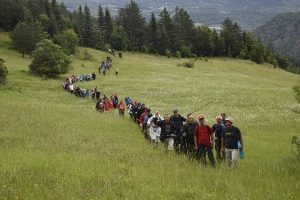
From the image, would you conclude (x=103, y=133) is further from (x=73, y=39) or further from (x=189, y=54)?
(x=189, y=54)

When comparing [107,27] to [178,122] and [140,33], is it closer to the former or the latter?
[140,33]

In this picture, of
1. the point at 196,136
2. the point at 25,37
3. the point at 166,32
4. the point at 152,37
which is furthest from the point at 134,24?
the point at 196,136

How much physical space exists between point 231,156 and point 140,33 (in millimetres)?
109501

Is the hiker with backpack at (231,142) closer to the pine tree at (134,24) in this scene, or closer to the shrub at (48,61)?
the shrub at (48,61)

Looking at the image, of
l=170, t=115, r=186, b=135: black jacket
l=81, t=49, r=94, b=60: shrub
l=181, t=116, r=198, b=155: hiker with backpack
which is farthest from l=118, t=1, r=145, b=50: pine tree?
l=181, t=116, r=198, b=155: hiker with backpack

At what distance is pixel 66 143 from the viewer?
18.8 meters

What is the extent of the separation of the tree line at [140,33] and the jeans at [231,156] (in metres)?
80.4

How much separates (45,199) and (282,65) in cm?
13881

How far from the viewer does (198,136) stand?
640 inches

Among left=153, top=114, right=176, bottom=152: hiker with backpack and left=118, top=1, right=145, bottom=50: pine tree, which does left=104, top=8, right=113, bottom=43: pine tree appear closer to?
left=118, top=1, right=145, bottom=50: pine tree

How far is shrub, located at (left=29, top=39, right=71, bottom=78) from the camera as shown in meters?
62.6

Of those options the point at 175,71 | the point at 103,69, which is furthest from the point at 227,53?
the point at 103,69

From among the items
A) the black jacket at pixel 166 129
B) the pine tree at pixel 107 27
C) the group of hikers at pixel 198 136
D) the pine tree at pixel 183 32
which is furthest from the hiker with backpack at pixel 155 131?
the pine tree at pixel 107 27

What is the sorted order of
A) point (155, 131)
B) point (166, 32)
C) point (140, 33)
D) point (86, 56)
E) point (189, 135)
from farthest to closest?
point (140, 33), point (166, 32), point (86, 56), point (155, 131), point (189, 135)
